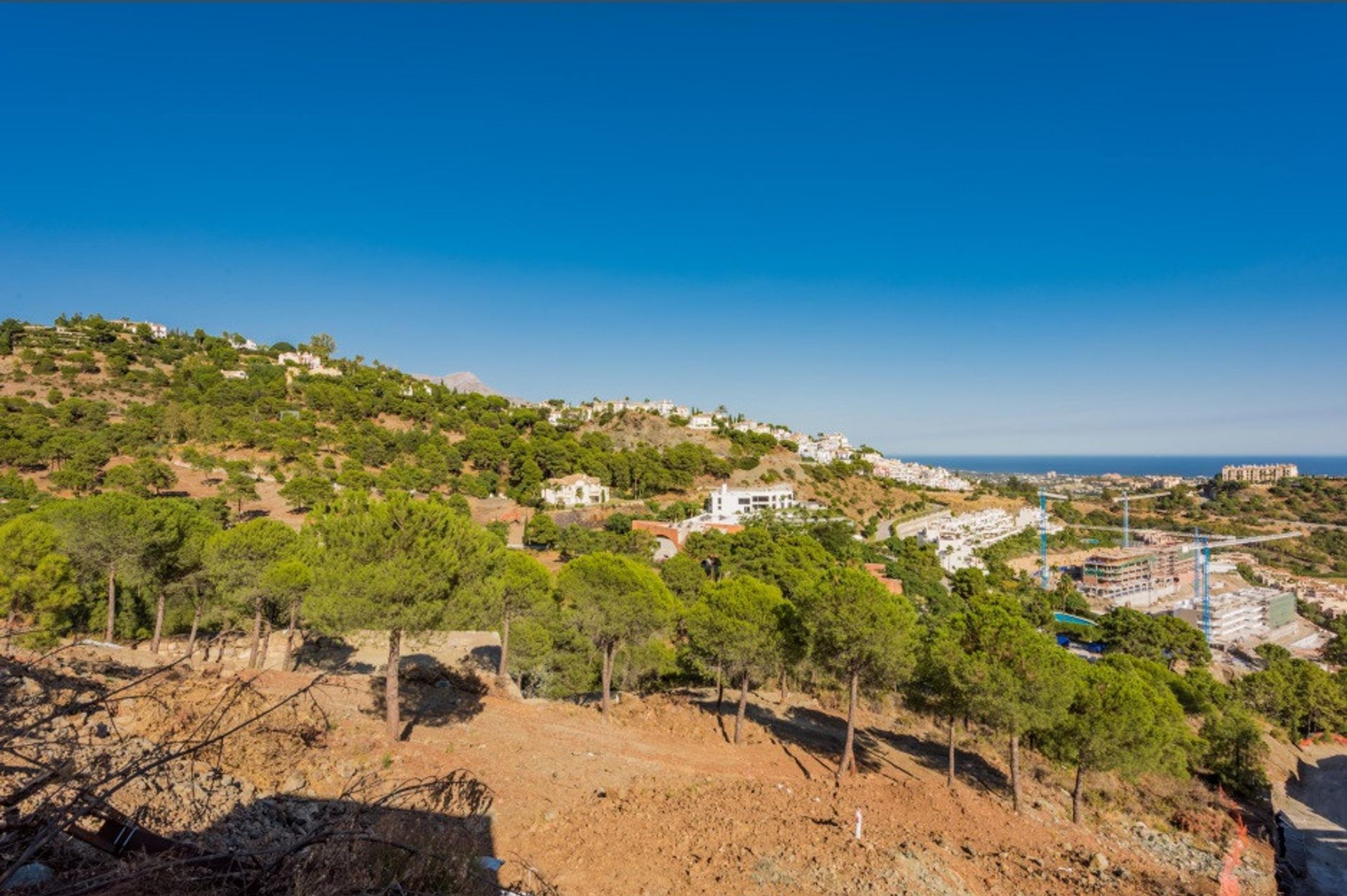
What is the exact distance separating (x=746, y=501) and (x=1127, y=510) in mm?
67095

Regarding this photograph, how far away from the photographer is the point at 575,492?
58.9m

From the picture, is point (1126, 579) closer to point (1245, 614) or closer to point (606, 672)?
point (1245, 614)

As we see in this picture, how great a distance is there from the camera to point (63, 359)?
65750mm

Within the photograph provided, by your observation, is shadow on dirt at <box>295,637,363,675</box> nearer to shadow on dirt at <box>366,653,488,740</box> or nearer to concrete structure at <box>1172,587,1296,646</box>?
shadow on dirt at <box>366,653,488,740</box>

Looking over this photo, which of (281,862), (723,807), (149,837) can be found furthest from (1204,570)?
(149,837)

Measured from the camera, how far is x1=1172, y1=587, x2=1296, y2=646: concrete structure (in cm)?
5181

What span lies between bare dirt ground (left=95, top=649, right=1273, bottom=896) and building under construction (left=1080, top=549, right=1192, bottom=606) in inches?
2131

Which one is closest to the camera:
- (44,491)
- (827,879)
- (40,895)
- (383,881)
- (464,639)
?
(40,895)

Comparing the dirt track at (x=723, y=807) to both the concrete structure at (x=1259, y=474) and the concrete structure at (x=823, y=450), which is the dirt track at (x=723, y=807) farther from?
the concrete structure at (x=1259, y=474)

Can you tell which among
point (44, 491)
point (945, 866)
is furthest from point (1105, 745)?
point (44, 491)

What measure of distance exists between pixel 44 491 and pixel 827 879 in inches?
2018

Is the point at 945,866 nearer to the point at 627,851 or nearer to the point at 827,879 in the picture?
the point at 827,879

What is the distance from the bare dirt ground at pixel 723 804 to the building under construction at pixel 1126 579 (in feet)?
178

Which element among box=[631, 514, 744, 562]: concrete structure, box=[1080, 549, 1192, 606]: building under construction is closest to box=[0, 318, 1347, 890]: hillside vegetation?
box=[631, 514, 744, 562]: concrete structure
